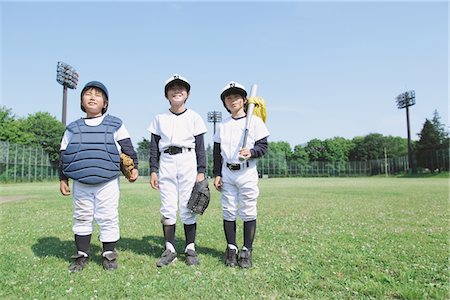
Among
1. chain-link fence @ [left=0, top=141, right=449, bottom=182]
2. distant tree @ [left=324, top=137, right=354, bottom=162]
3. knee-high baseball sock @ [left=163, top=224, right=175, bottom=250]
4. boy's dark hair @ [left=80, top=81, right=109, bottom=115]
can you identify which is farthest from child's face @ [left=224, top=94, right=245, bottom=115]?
distant tree @ [left=324, top=137, right=354, bottom=162]

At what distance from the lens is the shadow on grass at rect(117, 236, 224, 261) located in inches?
213

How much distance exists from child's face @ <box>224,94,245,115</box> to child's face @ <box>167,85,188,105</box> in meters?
0.63

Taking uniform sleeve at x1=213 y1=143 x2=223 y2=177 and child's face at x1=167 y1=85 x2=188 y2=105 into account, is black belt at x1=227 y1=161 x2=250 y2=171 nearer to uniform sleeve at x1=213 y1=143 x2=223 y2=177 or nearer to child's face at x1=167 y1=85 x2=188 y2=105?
uniform sleeve at x1=213 y1=143 x2=223 y2=177

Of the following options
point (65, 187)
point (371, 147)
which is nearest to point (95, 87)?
point (65, 187)

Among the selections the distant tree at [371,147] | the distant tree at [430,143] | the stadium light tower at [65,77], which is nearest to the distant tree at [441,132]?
the distant tree at [430,143]

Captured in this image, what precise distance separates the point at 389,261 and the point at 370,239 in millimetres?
1549

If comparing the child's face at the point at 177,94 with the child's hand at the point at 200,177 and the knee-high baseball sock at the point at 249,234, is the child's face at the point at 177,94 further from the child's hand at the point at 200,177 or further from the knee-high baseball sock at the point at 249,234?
the knee-high baseball sock at the point at 249,234

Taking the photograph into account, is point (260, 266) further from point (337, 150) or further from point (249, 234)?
point (337, 150)

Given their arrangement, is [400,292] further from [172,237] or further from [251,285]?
[172,237]

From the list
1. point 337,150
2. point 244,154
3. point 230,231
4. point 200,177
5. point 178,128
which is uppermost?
point 337,150

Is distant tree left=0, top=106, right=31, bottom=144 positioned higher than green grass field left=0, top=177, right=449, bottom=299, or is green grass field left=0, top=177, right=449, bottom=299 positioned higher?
distant tree left=0, top=106, right=31, bottom=144

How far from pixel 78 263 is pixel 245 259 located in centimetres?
217

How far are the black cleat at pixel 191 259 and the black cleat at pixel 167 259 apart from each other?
0.19 meters

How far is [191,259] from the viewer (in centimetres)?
479
